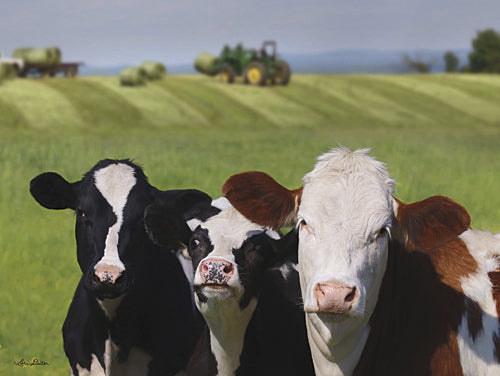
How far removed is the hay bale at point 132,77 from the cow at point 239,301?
1308 inches

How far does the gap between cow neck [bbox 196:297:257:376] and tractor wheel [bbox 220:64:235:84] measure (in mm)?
35207

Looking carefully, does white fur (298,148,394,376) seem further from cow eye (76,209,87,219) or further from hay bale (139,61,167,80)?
hay bale (139,61,167,80)

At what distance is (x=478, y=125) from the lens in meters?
34.1

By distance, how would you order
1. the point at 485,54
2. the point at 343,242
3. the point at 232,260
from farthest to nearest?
the point at 485,54, the point at 232,260, the point at 343,242

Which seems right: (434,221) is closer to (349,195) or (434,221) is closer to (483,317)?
(349,195)

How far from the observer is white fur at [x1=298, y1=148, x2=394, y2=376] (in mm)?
3947

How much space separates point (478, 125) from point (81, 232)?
102ft

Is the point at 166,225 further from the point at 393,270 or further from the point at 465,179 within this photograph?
the point at 465,179

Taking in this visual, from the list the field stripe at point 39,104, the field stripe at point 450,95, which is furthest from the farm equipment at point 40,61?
the field stripe at point 450,95

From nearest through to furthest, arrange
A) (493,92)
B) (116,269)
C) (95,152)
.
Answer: (116,269) → (95,152) → (493,92)

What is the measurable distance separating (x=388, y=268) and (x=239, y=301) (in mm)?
1115

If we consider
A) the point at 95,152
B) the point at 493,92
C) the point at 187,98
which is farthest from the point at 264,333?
the point at 493,92

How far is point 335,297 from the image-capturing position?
3748 millimetres
